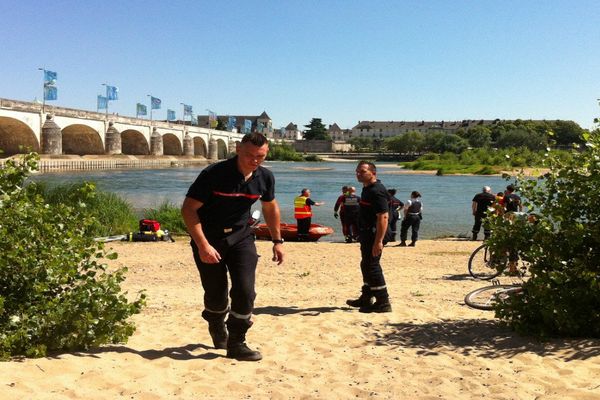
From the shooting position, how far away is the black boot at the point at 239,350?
5074mm

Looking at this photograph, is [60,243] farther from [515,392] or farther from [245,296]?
[515,392]

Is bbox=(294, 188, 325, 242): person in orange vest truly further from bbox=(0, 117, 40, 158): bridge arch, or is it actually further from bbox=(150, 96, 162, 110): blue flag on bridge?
bbox=(150, 96, 162, 110): blue flag on bridge

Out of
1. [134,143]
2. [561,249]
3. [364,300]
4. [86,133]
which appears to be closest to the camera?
[561,249]

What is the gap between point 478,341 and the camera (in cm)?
574

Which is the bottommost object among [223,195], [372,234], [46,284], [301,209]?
[301,209]

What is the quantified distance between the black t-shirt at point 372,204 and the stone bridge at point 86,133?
3872cm

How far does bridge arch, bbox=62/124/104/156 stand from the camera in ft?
271

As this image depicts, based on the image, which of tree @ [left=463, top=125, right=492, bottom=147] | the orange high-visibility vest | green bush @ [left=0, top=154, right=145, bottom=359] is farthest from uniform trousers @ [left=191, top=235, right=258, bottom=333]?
tree @ [left=463, top=125, right=492, bottom=147]

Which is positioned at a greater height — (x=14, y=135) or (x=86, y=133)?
(x=86, y=133)

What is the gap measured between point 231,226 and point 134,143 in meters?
100

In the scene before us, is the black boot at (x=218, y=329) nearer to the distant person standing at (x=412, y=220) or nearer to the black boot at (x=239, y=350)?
the black boot at (x=239, y=350)

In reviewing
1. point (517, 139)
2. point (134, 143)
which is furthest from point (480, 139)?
point (134, 143)

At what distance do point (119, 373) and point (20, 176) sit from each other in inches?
79.0

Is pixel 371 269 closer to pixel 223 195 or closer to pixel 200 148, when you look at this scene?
pixel 223 195
